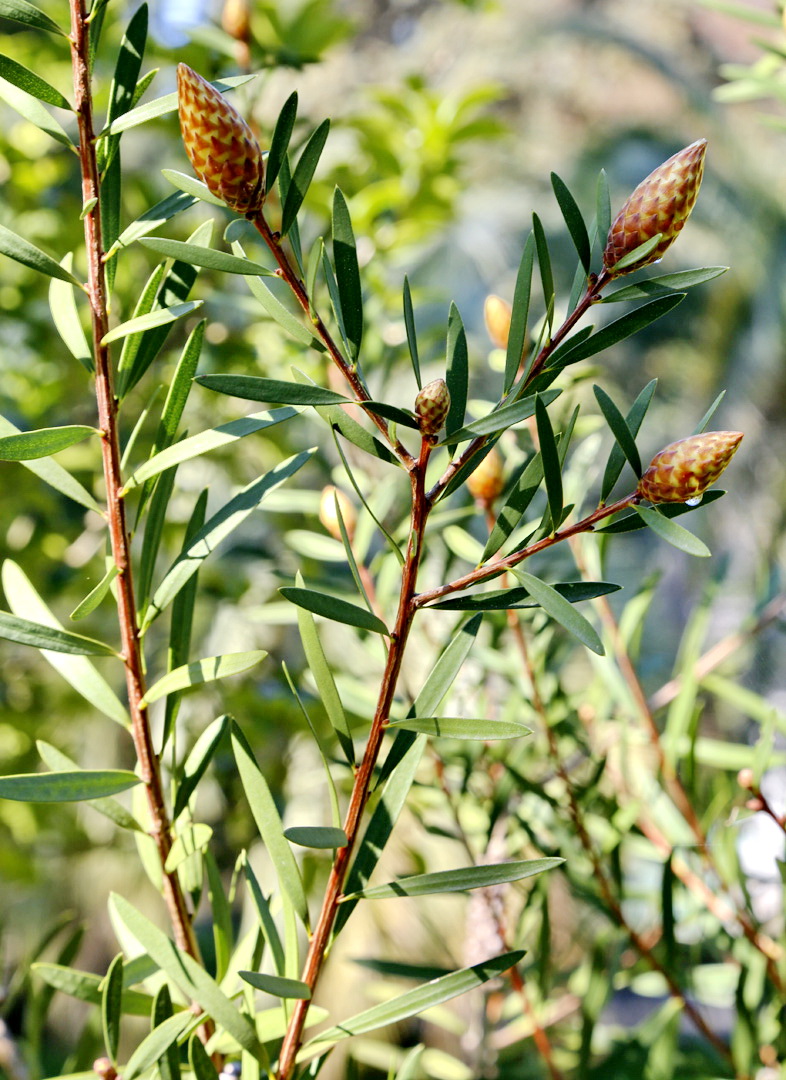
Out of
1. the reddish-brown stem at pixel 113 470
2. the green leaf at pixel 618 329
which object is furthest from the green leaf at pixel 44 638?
the green leaf at pixel 618 329

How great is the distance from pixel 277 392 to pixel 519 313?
50mm

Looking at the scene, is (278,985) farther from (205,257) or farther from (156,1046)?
(205,257)

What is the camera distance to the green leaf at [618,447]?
17cm

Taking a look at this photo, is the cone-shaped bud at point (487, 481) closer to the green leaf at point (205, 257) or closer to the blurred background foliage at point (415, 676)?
the blurred background foliage at point (415, 676)

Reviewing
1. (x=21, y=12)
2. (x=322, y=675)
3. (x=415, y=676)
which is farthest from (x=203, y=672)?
(x=415, y=676)

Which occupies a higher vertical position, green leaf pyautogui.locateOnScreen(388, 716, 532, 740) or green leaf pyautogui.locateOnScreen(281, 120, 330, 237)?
green leaf pyautogui.locateOnScreen(281, 120, 330, 237)

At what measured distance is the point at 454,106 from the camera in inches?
24.5

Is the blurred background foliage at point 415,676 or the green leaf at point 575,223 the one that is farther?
the blurred background foliage at point 415,676

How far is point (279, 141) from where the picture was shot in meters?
0.16

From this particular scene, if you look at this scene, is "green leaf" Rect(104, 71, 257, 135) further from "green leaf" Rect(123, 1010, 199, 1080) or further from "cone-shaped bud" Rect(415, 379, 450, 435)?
"green leaf" Rect(123, 1010, 199, 1080)

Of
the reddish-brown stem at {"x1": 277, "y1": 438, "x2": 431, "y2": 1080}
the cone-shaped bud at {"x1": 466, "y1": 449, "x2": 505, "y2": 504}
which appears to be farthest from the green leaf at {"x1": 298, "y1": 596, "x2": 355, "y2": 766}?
the cone-shaped bud at {"x1": 466, "y1": 449, "x2": 505, "y2": 504}

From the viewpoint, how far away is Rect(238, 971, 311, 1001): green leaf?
0.16m

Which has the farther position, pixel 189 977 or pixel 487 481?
pixel 487 481

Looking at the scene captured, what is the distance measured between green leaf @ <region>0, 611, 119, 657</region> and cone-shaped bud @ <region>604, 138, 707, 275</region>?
0.42ft
